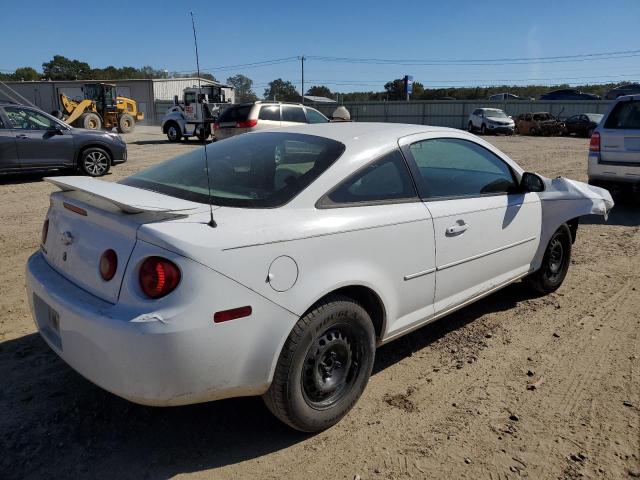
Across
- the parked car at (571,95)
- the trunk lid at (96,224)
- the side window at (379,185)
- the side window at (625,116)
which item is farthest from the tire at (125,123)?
the parked car at (571,95)

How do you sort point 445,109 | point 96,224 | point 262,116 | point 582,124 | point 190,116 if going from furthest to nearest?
1. point 445,109
2. point 582,124
3. point 190,116
4. point 262,116
5. point 96,224

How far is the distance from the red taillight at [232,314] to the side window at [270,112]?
14006 millimetres

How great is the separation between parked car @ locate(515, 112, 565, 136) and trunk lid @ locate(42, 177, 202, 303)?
34010mm

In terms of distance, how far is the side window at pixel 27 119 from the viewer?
10.4 meters

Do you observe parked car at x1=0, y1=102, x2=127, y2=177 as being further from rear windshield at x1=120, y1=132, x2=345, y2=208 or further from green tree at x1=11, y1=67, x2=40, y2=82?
green tree at x1=11, y1=67, x2=40, y2=82

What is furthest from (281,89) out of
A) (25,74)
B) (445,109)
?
(25,74)

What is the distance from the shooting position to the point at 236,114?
52.3ft

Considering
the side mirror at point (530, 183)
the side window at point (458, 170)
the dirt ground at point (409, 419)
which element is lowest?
the dirt ground at point (409, 419)

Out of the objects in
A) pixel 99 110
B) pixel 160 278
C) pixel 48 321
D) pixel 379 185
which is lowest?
pixel 48 321

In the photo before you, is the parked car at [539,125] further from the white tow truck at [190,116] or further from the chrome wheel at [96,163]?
the chrome wheel at [96,163]

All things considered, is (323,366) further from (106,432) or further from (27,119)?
(27,119)

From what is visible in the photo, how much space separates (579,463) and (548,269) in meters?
2.42

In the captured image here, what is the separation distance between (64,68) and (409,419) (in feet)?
332

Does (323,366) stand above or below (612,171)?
below
